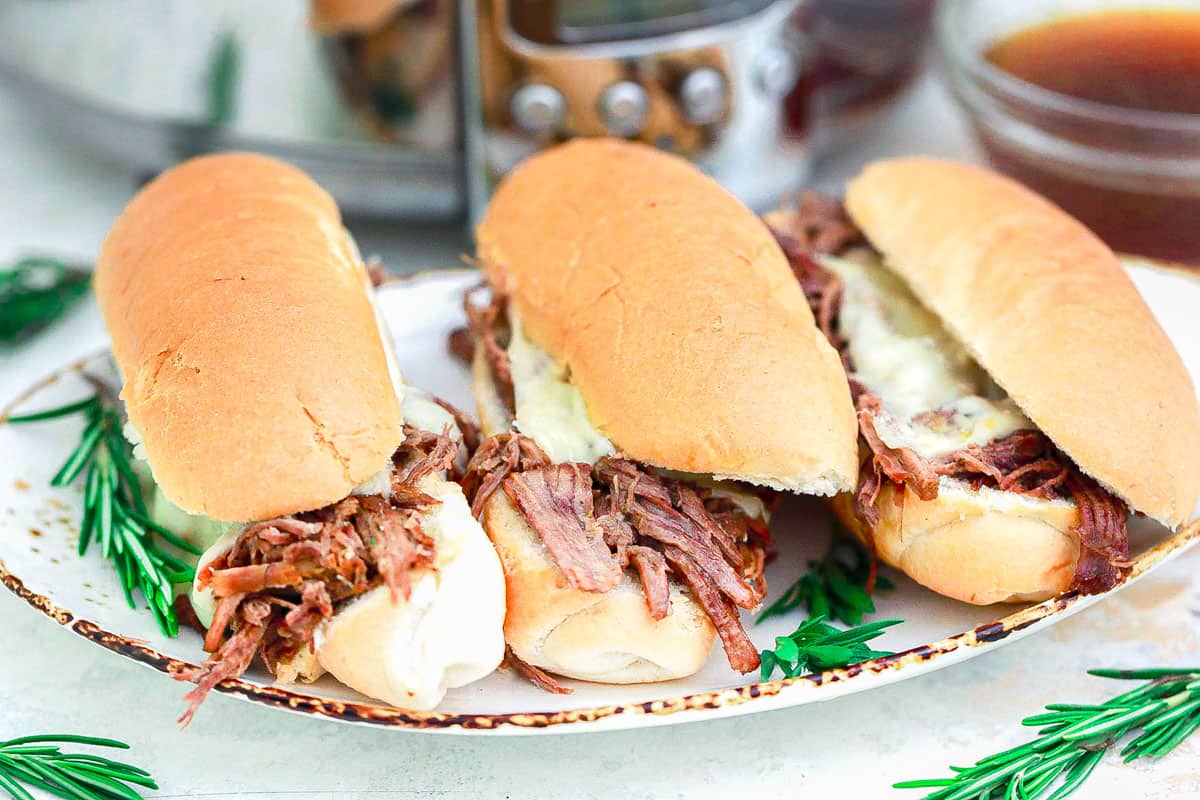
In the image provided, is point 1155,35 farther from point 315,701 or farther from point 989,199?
point 315,701

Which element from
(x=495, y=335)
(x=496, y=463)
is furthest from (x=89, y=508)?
(x=495, y=335)

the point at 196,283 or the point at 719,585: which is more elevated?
the point at 196,283

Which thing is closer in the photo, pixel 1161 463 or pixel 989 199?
pixel 1161 463

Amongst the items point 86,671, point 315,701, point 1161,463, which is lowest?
point 86,671

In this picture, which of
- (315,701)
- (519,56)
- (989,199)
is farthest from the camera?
(519,56)

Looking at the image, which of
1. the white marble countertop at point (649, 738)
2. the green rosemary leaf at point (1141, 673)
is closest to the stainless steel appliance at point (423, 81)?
the white marble countertop at point (649, 738)

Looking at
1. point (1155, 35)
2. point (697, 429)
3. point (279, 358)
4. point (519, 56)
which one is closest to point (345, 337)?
point (279, 358)

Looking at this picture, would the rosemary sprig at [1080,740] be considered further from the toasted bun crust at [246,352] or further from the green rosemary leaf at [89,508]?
the green rosemary leaf at [89,508]

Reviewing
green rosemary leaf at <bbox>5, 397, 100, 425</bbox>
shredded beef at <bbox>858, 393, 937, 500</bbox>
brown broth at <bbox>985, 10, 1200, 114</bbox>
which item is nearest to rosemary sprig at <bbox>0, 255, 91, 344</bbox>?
green rosemary leaf at <bbox>5, 397, 100, 425</bbox>
